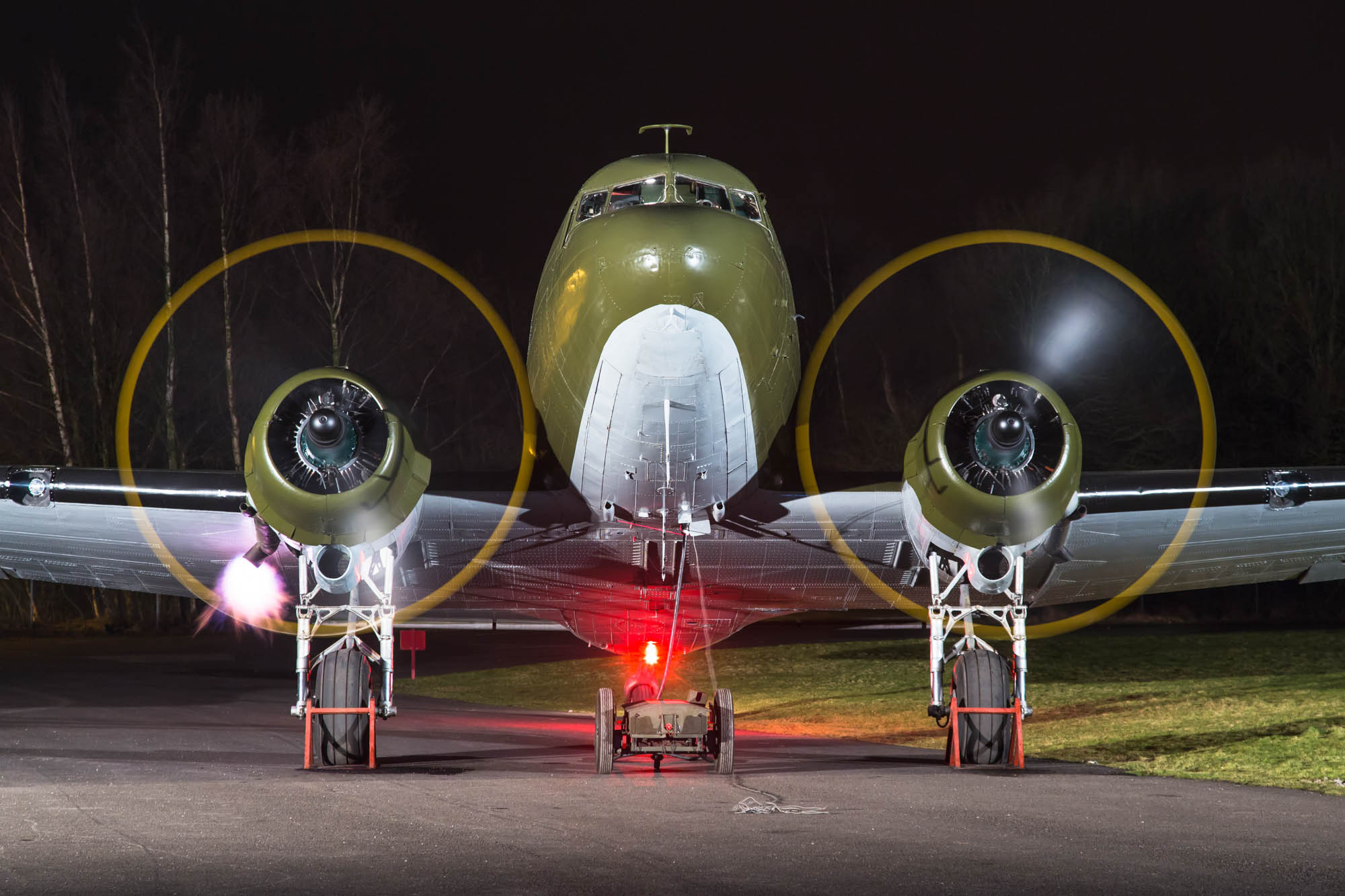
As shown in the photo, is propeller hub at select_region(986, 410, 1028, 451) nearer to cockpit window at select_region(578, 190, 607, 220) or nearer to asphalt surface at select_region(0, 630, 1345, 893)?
asphalt surface at select_region(0, 630, 1345, 893)

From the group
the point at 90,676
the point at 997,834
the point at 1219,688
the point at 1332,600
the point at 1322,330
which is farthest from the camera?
the point at 1332,600

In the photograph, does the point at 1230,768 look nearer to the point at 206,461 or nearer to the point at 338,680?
the point at 338,680

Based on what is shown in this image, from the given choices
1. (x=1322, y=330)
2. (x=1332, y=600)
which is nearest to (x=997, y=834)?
(x=1322, y=330)

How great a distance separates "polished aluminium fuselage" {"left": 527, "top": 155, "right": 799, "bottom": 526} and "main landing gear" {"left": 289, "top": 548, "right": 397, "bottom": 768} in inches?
95.8

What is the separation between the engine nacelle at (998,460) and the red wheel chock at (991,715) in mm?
1922

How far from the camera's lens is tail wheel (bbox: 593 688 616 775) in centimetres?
1283

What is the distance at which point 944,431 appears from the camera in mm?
12695

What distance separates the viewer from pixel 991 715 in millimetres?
14180

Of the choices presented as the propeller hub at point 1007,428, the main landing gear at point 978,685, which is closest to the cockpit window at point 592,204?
the propeller hub at point 1007,428

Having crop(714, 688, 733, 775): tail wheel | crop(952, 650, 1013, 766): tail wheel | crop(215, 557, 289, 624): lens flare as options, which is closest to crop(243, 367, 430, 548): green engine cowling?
crop(215, 557, 289, 624): lens flare

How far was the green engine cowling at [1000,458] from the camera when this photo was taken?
12359mm

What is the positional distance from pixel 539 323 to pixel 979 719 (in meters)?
6.19

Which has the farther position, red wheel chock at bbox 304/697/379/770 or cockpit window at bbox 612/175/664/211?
red wheel chock at bbox 304/697/379/770

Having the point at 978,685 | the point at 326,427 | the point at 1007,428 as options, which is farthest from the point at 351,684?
the point at 1007,428
